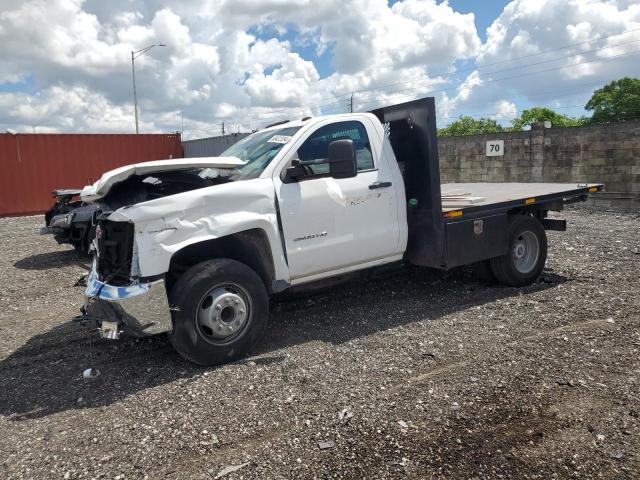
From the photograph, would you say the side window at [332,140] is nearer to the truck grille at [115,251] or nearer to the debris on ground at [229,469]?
the truck grille at [115,251]

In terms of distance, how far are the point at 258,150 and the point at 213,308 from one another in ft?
5.62

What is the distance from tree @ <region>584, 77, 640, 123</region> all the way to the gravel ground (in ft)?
186

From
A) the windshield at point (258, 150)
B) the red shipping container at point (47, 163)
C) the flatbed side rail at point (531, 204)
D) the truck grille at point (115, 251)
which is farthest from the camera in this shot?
the red shipping container at point (47, 163)

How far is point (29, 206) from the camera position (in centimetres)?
1900

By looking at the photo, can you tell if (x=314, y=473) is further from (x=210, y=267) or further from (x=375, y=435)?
(x=210, y=267)

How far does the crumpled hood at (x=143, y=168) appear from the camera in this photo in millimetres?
4215

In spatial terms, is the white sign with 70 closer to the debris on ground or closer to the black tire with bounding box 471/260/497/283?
the black tire with bounding box 471/260/497/283

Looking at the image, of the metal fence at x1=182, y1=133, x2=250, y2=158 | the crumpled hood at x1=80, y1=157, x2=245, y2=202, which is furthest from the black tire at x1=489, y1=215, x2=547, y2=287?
the metal fence at x1=182, y1=133, x2=250, y2=158

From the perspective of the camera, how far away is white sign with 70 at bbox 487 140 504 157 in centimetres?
1630

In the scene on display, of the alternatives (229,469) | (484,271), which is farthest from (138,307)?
(484,271)

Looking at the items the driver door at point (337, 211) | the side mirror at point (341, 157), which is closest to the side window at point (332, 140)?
the driver door at point (337, 211)

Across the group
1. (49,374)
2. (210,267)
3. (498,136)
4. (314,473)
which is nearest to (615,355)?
(314,473)

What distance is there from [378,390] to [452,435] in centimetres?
75

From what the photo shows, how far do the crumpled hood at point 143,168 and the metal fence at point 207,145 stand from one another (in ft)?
57.9
